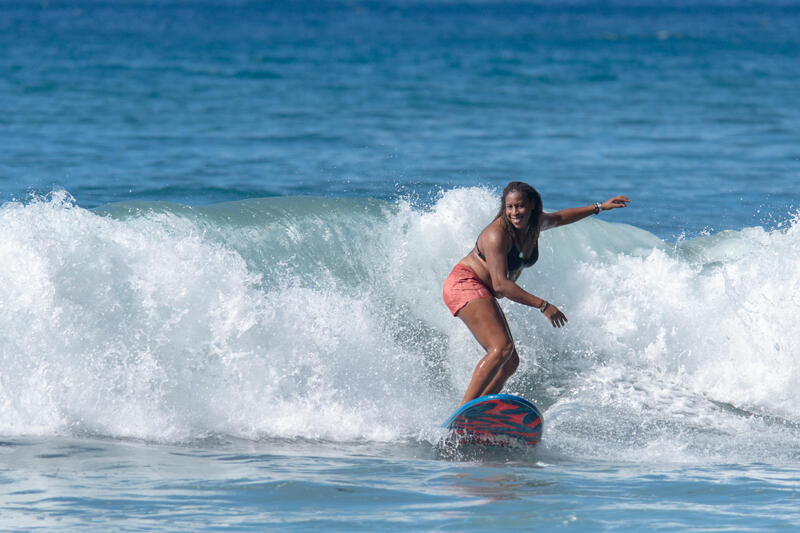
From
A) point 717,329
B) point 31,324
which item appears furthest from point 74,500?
point 717,329

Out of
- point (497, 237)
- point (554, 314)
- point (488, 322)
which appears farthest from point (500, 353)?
point (497, 237)

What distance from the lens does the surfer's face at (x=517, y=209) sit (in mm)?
6328

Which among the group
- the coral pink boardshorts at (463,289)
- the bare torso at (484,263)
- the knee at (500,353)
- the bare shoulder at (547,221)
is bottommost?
the knee at (500,353)

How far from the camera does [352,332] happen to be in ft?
26.5

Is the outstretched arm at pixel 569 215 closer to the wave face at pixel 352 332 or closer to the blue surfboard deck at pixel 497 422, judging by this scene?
the blue surfboard deck at pixel 497 422

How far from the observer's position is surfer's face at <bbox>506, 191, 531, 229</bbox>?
6.33 meters

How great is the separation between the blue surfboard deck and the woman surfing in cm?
17

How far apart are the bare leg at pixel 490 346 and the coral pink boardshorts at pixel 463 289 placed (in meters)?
0.04

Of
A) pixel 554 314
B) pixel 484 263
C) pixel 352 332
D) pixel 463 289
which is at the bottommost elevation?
pixel 352 332

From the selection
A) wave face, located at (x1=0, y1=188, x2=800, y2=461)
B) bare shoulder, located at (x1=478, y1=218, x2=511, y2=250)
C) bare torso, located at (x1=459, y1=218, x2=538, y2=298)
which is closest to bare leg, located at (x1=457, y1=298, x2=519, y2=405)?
bare torso, located at (x1=459, y1=218, x2=538, y2=298)

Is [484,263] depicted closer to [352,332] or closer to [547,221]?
[547,221]

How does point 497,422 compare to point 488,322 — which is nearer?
point 497,422

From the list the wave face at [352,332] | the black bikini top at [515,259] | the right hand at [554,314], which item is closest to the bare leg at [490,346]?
the black bikini top at [515,259]

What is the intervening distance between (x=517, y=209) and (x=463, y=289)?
66cm
